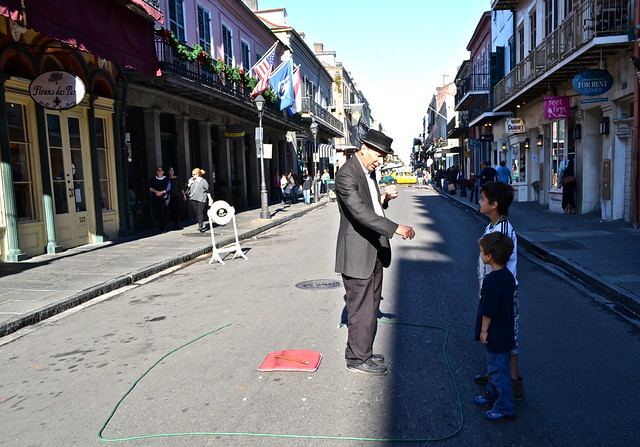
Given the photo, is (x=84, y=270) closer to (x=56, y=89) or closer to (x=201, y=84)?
(x=56, y=89)

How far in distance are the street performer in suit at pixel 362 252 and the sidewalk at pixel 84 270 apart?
4.00 metres

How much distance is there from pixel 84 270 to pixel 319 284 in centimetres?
416

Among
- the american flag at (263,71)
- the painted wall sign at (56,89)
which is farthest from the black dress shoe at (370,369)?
the american flag at (263,71)

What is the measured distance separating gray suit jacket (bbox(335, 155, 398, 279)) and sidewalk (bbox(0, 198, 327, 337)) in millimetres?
4046

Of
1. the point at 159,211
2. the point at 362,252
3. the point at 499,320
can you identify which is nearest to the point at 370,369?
the point at 362,252

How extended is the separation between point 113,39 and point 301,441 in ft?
30.1

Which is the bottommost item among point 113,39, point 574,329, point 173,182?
point 574,329

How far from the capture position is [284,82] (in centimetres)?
2080

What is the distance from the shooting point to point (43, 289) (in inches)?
290

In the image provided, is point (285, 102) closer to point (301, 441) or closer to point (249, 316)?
point (249, 316)

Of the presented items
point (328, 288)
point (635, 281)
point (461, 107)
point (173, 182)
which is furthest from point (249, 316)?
point (461, 107)

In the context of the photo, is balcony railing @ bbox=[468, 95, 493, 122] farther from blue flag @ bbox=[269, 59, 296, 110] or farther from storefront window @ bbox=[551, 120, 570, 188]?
blue flag @ bbox=[269, 59, 296, 110]

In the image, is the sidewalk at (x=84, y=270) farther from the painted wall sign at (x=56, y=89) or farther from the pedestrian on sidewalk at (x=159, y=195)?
the painted wall sign at (x=56, y=89)

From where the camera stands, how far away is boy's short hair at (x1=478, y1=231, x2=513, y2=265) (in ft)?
11.0
